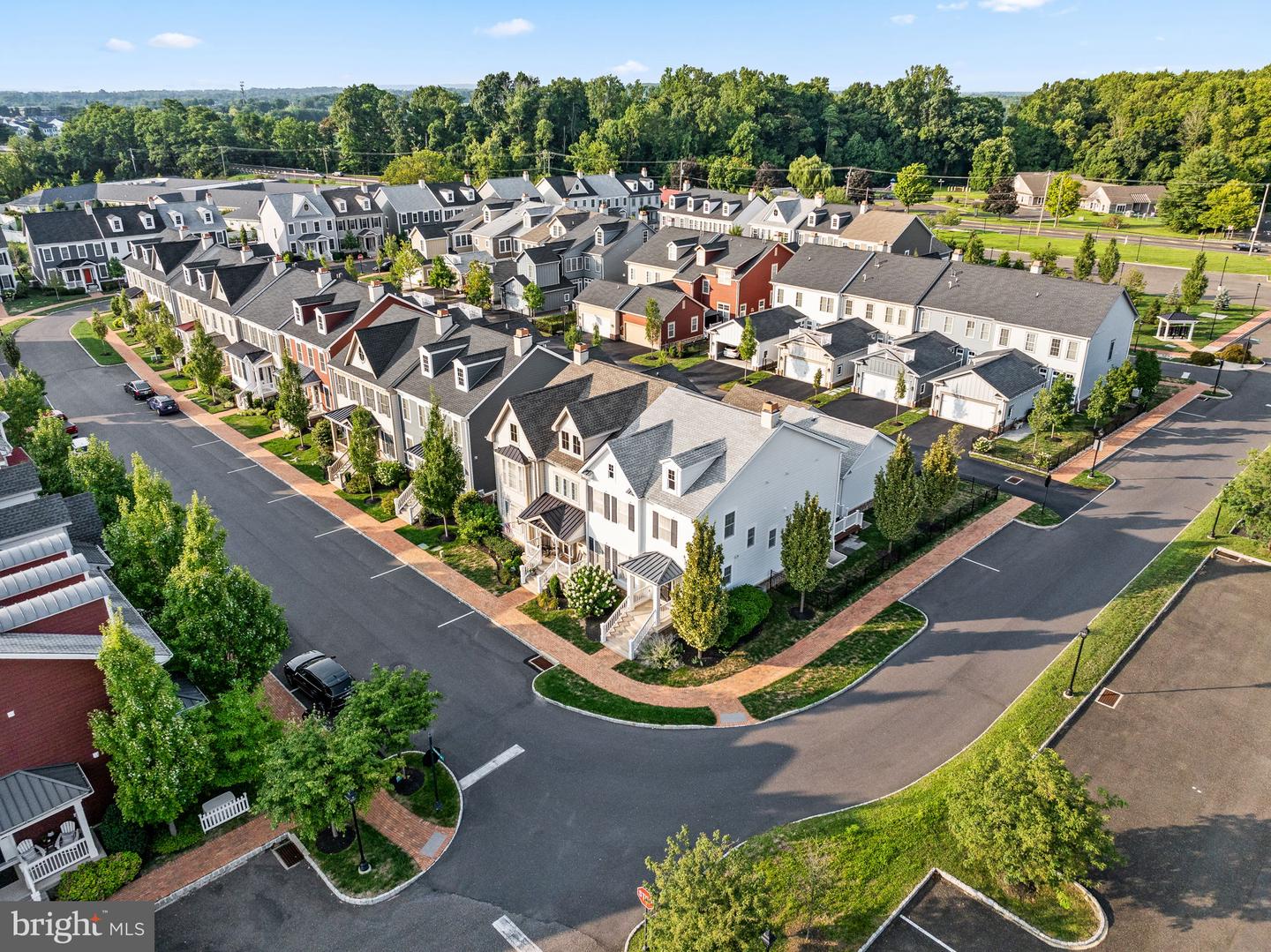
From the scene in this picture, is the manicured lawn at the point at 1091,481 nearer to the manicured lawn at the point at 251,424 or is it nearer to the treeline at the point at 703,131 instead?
the manicured lawn at the point at 251,424

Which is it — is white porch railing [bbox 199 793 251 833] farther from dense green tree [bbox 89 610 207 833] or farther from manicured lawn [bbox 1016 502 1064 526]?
manicured lawn [bbox 1016 502 1064 526]

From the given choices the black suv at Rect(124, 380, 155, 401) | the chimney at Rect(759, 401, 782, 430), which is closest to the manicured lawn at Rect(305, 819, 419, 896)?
the chimney at Rect(759, 401, 782, 430)

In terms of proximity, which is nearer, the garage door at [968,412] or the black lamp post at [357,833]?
the black lamp post at [357,833]

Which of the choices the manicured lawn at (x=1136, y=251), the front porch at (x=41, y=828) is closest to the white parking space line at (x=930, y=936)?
the front porch at (x=41, y=828)

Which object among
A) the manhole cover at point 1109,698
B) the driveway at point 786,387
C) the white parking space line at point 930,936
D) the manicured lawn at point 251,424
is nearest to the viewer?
the white parking space line at point 930,936

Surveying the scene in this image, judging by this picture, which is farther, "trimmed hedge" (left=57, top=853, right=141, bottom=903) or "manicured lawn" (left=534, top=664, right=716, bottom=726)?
"manicured lawn" (left=534, top=664, right=716, bottom=726)
